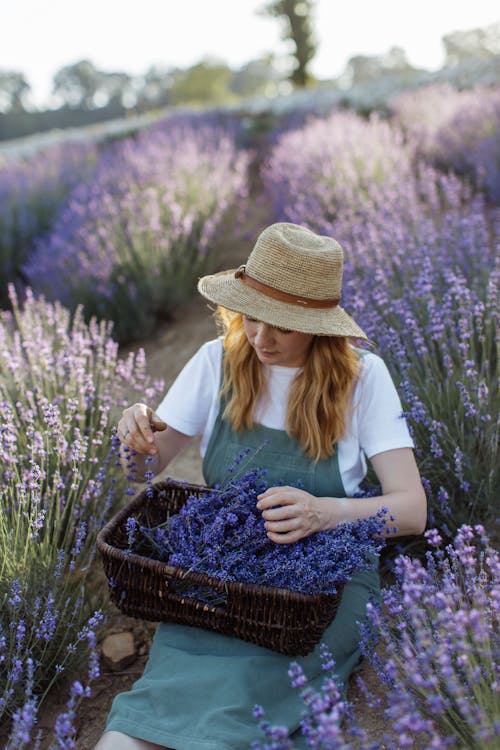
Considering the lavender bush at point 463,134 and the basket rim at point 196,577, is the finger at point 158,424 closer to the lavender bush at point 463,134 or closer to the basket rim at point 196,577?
the basket rim at point 196,577

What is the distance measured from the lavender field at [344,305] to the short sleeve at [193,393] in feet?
0.92

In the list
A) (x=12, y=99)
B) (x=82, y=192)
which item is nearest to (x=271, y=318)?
(x=82, y=192)

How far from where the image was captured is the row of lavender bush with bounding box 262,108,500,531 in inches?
89.8

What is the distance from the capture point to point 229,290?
75.2 inches

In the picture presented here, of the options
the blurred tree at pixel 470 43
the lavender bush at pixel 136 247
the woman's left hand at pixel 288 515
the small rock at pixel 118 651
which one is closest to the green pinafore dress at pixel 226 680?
the woman's left hand at pixel 288 515

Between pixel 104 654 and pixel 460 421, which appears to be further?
pixel 460 421

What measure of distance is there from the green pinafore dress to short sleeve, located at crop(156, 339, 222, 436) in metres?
0.25

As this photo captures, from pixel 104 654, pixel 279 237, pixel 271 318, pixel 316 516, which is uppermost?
pixel 279 237

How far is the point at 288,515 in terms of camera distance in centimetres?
166

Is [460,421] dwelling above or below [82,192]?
below

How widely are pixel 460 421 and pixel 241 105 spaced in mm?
10628

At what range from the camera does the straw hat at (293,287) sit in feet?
5.96

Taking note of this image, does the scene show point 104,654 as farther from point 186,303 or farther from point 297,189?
point 297,189

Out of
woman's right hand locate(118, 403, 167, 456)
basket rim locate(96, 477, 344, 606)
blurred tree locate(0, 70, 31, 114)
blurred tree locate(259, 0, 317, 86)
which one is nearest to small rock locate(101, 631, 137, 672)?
basket rim locate(96, 477, 344, 606)
